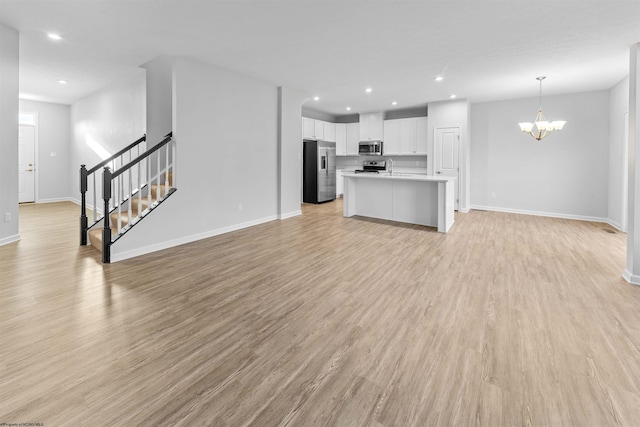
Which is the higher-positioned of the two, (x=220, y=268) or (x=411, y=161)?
(x=411, y=161)

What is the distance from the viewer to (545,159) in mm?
6980

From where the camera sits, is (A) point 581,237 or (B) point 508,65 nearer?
(B) point 508,65

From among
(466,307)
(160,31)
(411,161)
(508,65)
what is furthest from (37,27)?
(411,161)

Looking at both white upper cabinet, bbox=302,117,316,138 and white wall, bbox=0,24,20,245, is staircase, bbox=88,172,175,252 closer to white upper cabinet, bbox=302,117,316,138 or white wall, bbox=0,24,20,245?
white wall, bbox=0,24,20,245

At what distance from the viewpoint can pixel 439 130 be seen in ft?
25.3

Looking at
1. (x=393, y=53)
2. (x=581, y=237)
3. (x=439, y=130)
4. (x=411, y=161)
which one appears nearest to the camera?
(x=393, y=53)

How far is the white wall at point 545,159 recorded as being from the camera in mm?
6457

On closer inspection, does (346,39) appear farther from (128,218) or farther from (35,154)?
(35,154)

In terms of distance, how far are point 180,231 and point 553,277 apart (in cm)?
482

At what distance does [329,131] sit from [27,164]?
8.30 metres

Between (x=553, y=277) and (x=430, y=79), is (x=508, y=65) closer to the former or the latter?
(x=430, y=79)

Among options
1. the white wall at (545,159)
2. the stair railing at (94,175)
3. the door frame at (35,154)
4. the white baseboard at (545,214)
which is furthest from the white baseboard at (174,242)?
the door frame at (35,154)

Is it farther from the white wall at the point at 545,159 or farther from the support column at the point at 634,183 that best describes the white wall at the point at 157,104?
the white wall at the point at 545,159

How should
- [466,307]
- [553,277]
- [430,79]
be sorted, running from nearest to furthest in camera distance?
[466,307], [553,277], [430,79]
